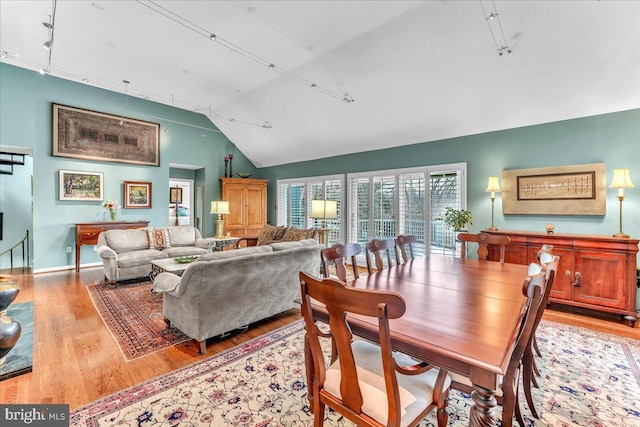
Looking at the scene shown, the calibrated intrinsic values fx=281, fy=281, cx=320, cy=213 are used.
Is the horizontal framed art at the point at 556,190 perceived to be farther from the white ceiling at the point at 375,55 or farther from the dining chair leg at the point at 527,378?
the dining chair leg at the point at 527,378

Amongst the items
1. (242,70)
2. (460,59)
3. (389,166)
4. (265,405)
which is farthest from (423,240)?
(242,70)

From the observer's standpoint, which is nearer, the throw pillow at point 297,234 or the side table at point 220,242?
the throw pillow at point 297,234

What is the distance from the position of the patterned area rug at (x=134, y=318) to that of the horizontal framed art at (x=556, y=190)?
15.8ft

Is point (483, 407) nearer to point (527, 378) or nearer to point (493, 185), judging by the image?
point (527, 378)

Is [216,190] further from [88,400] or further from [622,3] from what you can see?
[622,3]

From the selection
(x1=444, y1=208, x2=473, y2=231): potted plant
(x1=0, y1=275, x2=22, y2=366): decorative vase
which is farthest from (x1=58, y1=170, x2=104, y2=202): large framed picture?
(x1=444, y1=208, x2=473, y2=231): potted plant

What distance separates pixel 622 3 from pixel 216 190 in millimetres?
8015

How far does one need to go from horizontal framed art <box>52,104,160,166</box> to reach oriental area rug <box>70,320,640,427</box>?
19.2 feet

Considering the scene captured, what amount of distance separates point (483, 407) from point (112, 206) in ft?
23.2

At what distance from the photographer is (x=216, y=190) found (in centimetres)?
802

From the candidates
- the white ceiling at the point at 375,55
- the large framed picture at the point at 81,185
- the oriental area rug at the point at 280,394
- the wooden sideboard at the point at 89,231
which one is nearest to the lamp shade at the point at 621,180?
the white ceiling at the point at 375,55

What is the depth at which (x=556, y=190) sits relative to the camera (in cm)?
394

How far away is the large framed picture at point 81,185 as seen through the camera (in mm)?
5703

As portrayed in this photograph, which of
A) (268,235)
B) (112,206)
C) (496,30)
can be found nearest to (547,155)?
(496,30)
